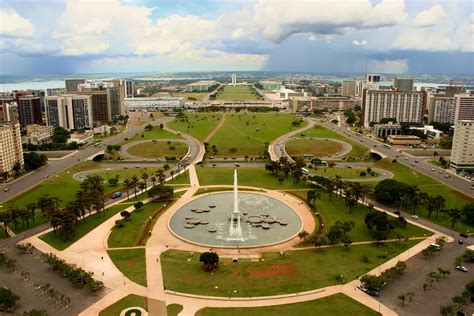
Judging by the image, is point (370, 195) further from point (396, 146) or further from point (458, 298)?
point (396, 146)

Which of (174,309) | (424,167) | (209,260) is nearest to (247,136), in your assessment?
(424,167)

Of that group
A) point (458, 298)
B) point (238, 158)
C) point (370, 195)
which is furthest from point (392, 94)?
point (458, 298)

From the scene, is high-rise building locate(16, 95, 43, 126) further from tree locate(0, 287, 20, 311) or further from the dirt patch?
the dirt patch

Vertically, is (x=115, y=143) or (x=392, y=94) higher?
(x=392, y=94)

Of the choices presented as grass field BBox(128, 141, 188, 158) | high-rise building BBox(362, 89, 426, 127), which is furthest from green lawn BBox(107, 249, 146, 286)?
high-rise building BBox(362, 89, 426, 127)

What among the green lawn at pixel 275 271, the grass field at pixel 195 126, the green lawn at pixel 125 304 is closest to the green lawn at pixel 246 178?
the green lawn at pixel 275 271

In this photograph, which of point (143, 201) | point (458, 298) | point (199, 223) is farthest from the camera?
point (143, 201)
